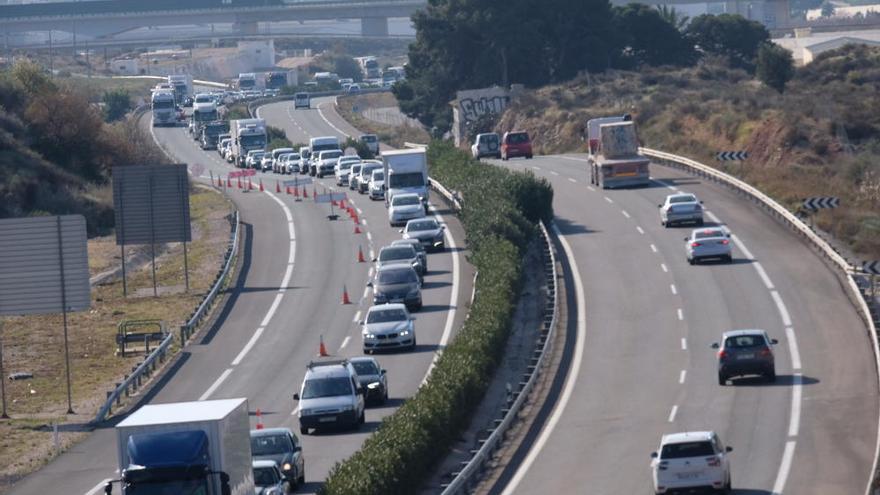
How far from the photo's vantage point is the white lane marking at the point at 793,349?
135 feet

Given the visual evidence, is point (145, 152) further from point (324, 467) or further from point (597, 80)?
point (324, 467)

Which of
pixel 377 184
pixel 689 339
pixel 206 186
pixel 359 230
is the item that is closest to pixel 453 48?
pixel 206 186

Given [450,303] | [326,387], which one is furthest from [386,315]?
[326,387]

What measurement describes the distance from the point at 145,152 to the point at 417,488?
85.4m

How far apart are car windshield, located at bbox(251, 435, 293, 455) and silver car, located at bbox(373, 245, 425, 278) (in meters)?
26.3

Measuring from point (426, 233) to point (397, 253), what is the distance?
263 inches

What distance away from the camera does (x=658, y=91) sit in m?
109

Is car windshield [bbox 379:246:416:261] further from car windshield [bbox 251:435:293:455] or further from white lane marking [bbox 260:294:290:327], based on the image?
car windshield [bbox 251:435:293:455]

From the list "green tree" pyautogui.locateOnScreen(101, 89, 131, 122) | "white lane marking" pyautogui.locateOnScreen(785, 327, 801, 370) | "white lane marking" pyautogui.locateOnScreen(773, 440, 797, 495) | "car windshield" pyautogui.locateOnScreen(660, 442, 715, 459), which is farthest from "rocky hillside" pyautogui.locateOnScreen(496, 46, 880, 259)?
"green tree" pyautogui.locateOnScreen(101, 89, 131, 122)

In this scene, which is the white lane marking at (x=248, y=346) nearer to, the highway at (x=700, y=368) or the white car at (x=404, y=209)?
the highway at (x=700, y=368)

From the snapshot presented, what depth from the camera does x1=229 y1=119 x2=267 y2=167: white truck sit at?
113 m

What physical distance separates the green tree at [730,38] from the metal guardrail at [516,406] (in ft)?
268

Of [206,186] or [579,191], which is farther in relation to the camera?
[206,186]

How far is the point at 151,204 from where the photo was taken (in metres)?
58.9
